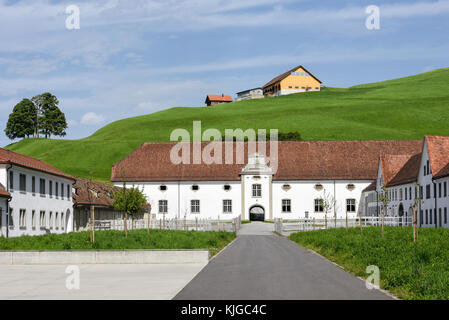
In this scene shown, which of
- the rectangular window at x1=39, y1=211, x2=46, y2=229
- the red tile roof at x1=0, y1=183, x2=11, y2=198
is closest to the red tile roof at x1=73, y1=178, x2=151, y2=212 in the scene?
the rectangular window at x1=39, y1=211, x2=46, y2=229

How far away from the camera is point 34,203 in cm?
4928

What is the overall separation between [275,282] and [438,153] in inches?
1896

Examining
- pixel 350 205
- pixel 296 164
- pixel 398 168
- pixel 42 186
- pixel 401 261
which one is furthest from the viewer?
pixel 296 164

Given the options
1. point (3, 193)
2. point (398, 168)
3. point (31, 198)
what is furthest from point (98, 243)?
point (398, 168)

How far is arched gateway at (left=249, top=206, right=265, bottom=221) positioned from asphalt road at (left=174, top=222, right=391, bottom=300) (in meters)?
66.1

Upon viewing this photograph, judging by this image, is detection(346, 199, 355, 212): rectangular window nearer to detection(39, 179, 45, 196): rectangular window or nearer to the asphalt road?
detection(39, 179, 45, 196): rectangular window

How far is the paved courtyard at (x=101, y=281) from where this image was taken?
51.5 feet

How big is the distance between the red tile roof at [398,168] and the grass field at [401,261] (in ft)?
129

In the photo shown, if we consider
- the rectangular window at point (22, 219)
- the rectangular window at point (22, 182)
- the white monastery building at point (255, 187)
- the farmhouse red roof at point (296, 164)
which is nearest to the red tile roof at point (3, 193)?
the rectangular window at point (22, 182)

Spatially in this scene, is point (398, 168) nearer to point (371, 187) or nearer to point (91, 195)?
point (371, 187)

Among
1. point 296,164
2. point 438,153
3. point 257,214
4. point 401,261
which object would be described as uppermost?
point 438,153
